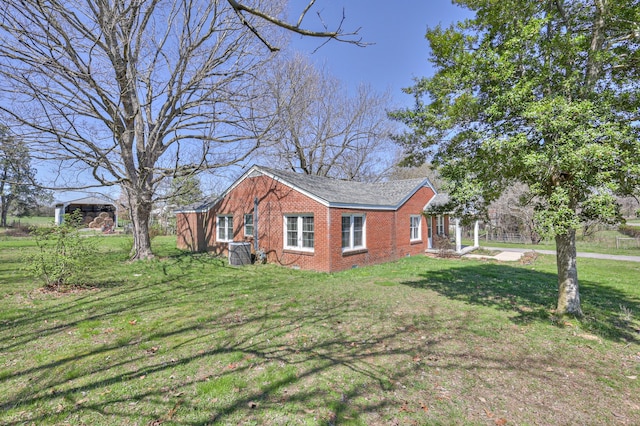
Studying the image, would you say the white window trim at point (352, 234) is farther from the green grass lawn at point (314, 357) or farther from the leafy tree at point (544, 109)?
the leafy tree at point (544, 109)

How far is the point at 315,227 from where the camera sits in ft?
37.3

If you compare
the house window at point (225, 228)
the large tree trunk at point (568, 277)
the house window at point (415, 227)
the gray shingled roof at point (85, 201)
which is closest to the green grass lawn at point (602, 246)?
the house window at point (415, 227)

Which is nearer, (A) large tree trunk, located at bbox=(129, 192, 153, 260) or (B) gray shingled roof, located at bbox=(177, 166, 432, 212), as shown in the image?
(B) gray shingled roof, located at bbox=(177, 166, 432, 212)

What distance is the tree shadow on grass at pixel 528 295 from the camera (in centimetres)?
557

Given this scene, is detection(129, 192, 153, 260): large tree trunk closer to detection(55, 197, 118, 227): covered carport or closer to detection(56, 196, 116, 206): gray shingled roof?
detection(56, 196, 116, 206): gray shingled roof

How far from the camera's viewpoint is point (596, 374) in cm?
375

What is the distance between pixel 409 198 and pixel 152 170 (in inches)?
484

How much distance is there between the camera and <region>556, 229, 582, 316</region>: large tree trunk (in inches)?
223

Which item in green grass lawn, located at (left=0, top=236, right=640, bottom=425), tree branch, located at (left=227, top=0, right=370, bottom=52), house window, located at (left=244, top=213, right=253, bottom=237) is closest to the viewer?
tree branch, located at (left=227, top=0, right=370, bottom=52)

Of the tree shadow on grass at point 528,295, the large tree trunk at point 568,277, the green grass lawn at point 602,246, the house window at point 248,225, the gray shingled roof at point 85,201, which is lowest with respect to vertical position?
the tree shadow on grass at point 528,295

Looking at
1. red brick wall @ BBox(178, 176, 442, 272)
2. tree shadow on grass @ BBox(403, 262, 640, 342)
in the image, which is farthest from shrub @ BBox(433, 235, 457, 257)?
tree shadow on grass @ BBox(403, 262, 640, 342)

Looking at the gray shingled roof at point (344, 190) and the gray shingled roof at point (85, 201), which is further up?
the gray shingled roof at point (85, 201)

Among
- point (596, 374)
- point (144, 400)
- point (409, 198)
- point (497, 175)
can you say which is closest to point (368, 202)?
point (409, 198)

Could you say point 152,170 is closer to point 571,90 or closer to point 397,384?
point 397,384
